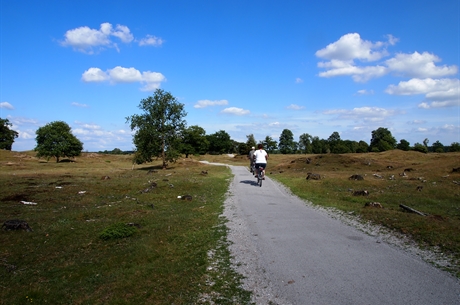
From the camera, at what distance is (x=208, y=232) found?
432 inches

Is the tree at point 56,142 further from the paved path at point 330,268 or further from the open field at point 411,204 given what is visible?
the paved path at point 330,268

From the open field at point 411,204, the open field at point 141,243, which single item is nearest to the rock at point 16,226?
the open field at point 141,243

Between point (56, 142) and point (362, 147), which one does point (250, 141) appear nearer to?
point (362, 147)

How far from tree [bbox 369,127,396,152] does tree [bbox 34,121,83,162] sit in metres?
106

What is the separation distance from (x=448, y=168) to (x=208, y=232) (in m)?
32.4

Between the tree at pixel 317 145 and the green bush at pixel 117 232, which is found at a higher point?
the tree at pixel 317 145

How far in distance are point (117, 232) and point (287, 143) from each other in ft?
503

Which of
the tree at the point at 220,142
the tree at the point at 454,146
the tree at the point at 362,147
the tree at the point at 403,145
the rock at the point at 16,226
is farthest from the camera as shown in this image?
the tree at the point at 220,142

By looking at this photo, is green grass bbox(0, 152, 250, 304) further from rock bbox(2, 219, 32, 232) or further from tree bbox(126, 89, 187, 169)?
tree bbox(126, 89, 187, 169)

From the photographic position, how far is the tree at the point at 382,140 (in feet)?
393

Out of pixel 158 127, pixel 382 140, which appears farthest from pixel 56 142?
pixel 382 140

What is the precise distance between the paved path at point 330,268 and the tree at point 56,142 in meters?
84.1

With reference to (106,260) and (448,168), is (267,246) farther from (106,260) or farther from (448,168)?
(448,168)

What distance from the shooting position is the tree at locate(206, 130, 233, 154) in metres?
160
